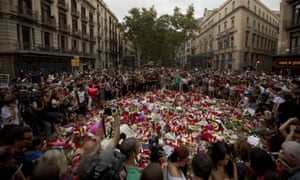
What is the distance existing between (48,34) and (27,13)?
4.46 meters

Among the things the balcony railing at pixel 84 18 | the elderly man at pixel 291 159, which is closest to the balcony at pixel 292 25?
the elderly man at pixel 291 159

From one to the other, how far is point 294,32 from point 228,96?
20.7 metres

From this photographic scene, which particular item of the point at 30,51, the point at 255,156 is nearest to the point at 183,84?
the point at 255,156

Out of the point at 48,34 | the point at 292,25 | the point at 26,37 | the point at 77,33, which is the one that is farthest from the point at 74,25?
the point at 292,25

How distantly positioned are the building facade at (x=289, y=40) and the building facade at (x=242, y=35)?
533 cm

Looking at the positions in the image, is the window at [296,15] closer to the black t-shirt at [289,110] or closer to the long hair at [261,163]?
the black t-shirt at [289,110]

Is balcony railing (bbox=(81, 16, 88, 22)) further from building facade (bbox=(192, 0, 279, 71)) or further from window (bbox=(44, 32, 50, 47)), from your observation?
building facade (bbox=(192, 0, 279, 71))

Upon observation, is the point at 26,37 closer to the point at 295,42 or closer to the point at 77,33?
the point at 77,33

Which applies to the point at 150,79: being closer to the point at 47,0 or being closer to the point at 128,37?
the point at 47,0

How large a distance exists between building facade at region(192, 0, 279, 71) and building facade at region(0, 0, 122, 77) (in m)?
30.7

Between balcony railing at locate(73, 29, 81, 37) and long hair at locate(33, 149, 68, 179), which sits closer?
long hair at locate(33, 149, 68, 179)

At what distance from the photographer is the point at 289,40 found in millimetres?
24844

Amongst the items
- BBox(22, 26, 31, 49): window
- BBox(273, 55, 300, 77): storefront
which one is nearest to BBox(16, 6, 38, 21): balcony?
BBox(22, 26, 31, 49): window

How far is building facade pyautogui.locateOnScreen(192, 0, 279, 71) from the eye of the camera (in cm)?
3578
